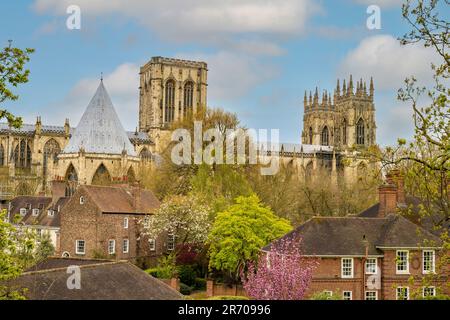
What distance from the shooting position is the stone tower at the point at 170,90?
123688 millimetres

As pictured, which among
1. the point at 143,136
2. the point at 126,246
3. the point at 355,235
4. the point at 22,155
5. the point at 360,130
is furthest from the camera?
the point at 360,130

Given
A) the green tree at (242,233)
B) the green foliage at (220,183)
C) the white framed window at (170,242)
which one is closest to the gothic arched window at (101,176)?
the green foliage at (220,183)

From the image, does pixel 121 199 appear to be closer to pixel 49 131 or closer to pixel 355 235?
pixel 355 235

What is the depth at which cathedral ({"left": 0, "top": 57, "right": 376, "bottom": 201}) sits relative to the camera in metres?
89.5

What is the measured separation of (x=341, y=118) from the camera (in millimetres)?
148250

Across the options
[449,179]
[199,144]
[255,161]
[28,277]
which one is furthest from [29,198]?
[449,179]

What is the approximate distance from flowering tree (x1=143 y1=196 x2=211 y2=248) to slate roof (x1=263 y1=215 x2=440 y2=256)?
480 inches

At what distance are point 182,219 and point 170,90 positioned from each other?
80839mm

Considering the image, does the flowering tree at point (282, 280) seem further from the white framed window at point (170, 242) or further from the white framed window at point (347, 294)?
the white framed window at point (170, 242)

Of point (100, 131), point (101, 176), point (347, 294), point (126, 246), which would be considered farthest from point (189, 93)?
point (347, 294)

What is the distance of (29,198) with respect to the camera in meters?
63.8

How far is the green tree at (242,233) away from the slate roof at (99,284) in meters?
15.1

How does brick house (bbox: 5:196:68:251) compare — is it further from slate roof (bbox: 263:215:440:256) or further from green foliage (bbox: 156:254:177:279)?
slate roof (bbox: 263:215:440:256)

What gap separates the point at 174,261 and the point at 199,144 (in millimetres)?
16020
